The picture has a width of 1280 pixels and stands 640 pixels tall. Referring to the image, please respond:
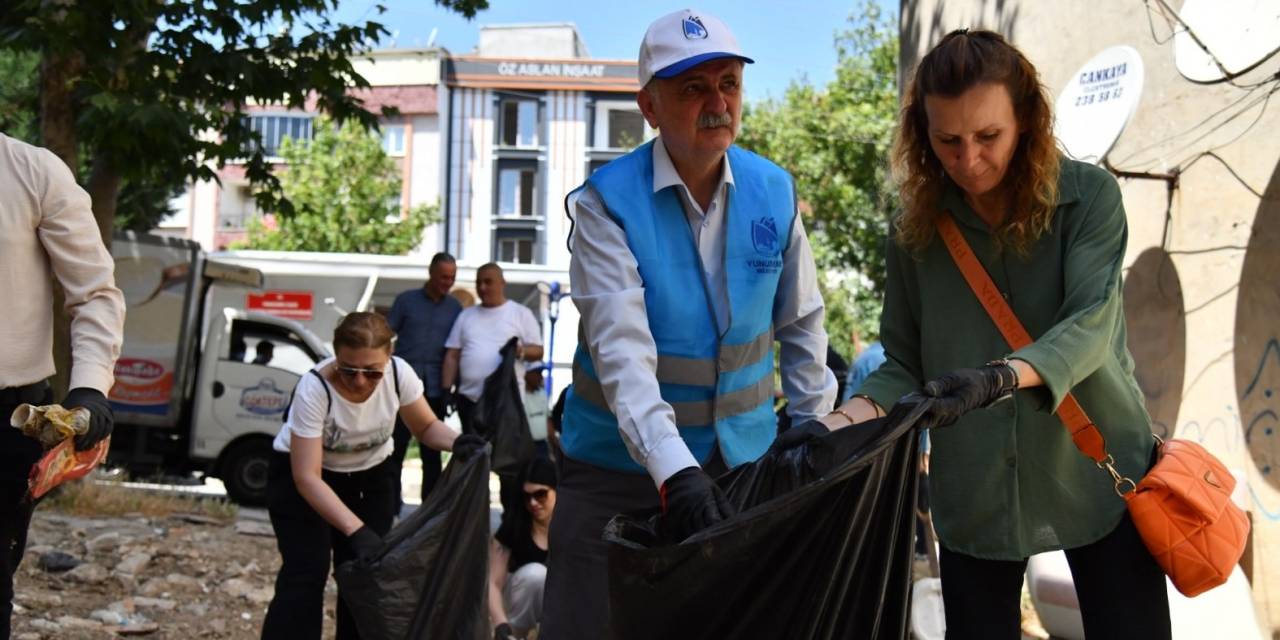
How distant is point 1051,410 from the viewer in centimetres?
246

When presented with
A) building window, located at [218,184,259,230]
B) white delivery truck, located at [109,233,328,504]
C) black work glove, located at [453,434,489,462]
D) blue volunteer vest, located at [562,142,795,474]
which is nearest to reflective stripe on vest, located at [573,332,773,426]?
blue volunteer vest, located at [562,142,795,474]

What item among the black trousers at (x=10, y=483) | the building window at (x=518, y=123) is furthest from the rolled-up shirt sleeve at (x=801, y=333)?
the building window at (x=518, y=123)

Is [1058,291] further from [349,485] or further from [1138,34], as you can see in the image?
[1138,34]

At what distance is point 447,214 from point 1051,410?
1788 inches

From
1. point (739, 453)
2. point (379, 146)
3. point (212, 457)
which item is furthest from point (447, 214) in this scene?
point (739, 453)

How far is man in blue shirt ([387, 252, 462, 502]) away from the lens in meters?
9.38

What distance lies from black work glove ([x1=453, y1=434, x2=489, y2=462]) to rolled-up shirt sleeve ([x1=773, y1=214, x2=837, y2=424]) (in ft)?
6.16

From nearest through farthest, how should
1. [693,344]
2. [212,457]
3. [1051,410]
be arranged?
[1051,410]
[693,344]
[212,457]

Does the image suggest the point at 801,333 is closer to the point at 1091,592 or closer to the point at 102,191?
the point at 1091,592

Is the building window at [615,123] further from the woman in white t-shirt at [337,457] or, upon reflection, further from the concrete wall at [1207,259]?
the woman in white t-shirt at [337,457]

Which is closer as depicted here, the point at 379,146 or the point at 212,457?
the point at 212,457

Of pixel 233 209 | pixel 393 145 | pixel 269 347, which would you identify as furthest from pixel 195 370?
pixel 393 145

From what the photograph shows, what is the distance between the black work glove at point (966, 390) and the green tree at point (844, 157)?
24270 mm

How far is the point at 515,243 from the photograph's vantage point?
47969 mm
